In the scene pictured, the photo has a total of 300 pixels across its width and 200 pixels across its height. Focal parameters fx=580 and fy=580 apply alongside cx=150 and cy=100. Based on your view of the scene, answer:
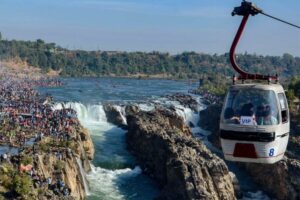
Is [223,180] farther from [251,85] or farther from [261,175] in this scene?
[251,85]

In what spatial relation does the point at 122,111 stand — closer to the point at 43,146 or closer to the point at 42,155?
the point at 43,146

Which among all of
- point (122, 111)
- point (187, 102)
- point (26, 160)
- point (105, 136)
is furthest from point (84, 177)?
point (187, 102)

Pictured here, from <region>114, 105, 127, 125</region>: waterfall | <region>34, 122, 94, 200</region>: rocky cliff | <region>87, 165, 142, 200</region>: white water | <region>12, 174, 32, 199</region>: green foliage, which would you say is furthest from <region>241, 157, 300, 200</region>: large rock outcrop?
<region>114, 105, 127, 125</region>: waterfall

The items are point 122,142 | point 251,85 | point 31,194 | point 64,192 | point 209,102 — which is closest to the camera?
point 251,85

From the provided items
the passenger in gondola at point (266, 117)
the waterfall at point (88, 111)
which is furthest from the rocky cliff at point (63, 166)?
the waterfall at point (88, 111)

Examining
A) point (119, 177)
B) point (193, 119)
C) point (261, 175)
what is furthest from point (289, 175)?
point (193, 119)
